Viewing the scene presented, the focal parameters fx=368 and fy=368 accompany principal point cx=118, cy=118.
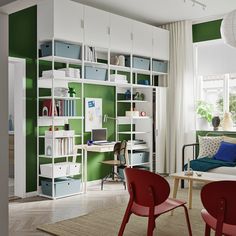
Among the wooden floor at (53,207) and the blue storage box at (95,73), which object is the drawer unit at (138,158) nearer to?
the wooden floor at (53,207)

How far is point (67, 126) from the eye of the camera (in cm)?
598

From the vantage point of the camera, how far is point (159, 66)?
7.61m

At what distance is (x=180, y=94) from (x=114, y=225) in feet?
13.0

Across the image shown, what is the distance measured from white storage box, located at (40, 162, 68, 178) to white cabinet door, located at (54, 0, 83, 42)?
76.8 inches

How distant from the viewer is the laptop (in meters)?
6.59

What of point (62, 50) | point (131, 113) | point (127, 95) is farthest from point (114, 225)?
point (127, 95)

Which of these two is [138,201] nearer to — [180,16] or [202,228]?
[202,228]

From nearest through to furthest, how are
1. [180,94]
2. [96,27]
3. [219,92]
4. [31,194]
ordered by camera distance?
[31,194], [96,27], [219,92], [180,94]

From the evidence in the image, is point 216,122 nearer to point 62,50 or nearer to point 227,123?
point 227,123

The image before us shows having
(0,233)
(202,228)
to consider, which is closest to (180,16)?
(202,228)

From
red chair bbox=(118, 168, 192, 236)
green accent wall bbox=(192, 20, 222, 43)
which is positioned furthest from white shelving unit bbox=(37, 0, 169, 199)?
red chair bbox=(118, 168, 192, 236)

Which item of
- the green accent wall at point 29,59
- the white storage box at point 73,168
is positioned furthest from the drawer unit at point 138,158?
the green accent wall at point 29,59

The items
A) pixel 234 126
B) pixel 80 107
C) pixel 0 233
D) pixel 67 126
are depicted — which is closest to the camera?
pixel 0 233

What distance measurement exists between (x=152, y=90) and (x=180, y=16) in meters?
1.56
